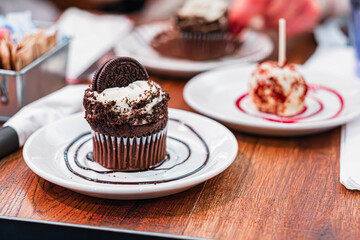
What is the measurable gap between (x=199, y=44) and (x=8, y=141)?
0.98 metres

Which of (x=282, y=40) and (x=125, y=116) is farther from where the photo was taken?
(x=282, y=40)

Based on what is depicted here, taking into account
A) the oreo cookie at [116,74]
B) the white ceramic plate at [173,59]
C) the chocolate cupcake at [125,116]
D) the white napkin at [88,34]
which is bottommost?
the white napkin at [88,34]

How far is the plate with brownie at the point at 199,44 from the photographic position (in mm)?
2074

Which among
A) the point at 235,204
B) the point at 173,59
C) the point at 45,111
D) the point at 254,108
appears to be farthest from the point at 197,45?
the point at 235,204

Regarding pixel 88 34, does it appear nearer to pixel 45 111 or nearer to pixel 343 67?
pixel 45 111

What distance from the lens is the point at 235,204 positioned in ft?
3.80

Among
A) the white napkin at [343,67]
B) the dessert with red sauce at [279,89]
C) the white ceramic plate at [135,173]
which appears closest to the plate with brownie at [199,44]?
the white napkin at [343,67]

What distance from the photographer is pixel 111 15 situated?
8.81 feet

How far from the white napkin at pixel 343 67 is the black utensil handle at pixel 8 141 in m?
0.83

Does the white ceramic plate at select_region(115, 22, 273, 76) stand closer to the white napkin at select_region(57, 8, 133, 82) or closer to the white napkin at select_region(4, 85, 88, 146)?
the white napkin at select_region(57, 8, 133, 82)

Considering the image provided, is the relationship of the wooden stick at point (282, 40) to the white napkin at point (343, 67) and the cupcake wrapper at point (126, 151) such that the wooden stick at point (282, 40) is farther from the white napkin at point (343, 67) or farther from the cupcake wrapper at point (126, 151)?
Answer: the cupcake wrapper at point (126, 151)

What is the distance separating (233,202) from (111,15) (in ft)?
5.72

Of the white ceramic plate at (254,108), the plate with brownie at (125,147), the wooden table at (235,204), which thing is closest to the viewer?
the wooden table at (235,204)

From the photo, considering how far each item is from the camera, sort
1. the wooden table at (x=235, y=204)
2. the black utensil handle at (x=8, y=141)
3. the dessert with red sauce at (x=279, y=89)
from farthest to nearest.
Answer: the dessert with red sauce at (x=279, y=89) → the black utensil handle at (x=8, y=141) → the wooden table at (x=235, y=204)
